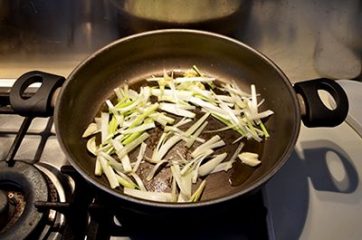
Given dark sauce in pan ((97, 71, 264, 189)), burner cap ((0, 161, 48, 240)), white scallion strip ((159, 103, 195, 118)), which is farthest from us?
white scallion strip ((159, 103, 195, 118))

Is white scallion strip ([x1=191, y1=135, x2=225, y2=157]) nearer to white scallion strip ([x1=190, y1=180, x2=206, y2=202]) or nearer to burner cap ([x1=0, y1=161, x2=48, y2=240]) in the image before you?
white scallion strip ([x1=190, y1=180, x2=206, y2=202])

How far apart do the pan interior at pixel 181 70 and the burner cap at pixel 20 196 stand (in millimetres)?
85

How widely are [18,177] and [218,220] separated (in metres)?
0.36

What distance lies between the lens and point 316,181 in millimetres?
777

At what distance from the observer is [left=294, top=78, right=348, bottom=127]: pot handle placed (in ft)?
2.21

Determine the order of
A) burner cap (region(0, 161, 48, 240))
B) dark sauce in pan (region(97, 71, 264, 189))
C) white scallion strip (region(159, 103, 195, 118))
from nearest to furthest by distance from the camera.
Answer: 1. burner cap (region(0, 161, 48, 240))
2. dark sauce in pan (region(97, 71, 264, 189))
3. white scallion strip (region(159, 103, 195, 118))

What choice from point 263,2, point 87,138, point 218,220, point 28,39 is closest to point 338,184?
point 218,220

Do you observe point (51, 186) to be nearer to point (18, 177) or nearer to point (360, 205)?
point (18, 177)

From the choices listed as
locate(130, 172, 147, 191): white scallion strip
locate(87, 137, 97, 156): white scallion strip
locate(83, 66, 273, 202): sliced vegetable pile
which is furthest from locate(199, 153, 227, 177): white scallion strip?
locate(87, 137, 97, 156): white scallion strip

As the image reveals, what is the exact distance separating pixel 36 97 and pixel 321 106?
492 mm

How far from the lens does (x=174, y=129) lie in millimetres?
820

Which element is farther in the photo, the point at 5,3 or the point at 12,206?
the point at 5,3

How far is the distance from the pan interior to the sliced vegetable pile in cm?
2

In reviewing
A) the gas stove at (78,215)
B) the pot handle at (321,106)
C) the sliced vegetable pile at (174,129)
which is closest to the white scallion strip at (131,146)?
the sliced vegetable pile at (174,129)
